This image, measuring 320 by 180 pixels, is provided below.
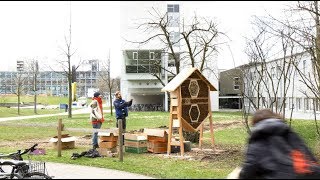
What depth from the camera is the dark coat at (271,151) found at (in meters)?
3.24

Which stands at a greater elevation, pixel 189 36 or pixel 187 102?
pixel 189 36

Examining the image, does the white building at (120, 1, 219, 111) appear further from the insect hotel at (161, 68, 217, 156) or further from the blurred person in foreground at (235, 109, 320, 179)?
the blurred person in foreground at (235, 109, 320, 179)

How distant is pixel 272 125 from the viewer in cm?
340

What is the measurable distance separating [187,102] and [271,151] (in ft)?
33.4

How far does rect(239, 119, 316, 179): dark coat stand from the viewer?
324 cm

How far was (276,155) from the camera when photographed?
326 cm

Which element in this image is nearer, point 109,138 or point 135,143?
point 109,138

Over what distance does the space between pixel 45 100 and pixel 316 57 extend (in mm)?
22287

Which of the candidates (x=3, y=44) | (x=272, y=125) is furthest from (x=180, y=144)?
(x=3, y=44)

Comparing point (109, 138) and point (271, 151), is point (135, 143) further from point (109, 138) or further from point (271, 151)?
point (271, 151)

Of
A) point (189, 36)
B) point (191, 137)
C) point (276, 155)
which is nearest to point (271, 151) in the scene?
point (276, 155)

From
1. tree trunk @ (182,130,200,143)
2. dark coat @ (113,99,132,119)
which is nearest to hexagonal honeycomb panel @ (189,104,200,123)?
dark coat @ (113,99,132,119)

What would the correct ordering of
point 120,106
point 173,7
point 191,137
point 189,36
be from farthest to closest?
point 173,7 → point 189,36 → point 191,137 → point 120,106

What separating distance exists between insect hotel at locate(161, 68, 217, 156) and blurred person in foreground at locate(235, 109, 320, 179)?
9446mm
